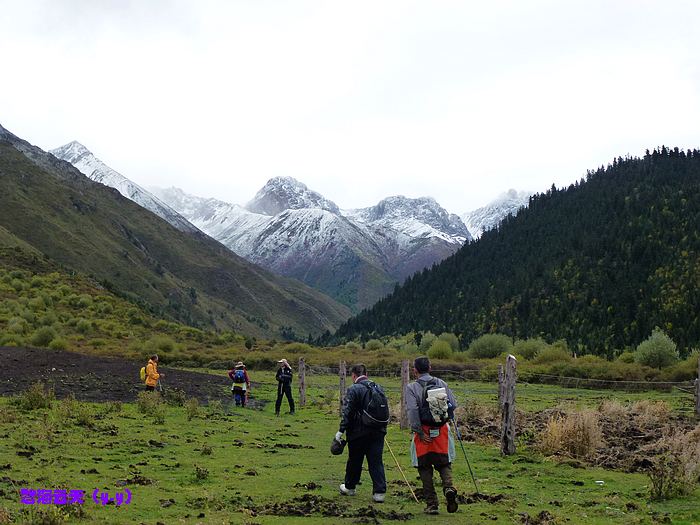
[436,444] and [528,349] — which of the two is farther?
[528,349]

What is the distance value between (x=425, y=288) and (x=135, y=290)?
6808 centimetres

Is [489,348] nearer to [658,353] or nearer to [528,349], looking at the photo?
[528,349]

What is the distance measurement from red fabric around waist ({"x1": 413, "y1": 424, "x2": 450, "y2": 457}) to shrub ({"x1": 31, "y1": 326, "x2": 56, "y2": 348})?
156 ft

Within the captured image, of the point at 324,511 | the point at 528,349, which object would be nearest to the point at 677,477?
the point at 324,511

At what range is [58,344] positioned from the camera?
50.5 metres

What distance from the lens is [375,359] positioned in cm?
6712

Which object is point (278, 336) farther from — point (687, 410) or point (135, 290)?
point (687, 410)

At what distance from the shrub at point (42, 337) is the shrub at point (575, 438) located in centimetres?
4528

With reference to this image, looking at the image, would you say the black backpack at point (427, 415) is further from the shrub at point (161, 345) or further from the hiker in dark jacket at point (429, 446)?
the shrub at point (161, 345)

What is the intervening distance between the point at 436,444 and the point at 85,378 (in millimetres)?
24891

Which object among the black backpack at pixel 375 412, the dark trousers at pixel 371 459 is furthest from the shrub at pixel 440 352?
the black backpack at pixel 375 412

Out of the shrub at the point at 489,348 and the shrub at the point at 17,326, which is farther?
the shrub at the point at 489,348

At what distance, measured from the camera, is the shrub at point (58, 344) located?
5022cm

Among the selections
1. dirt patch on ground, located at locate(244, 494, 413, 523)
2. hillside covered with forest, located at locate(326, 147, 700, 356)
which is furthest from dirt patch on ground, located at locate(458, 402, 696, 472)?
hillside covered with forest, located at locate(326, 147, 700, 356)
